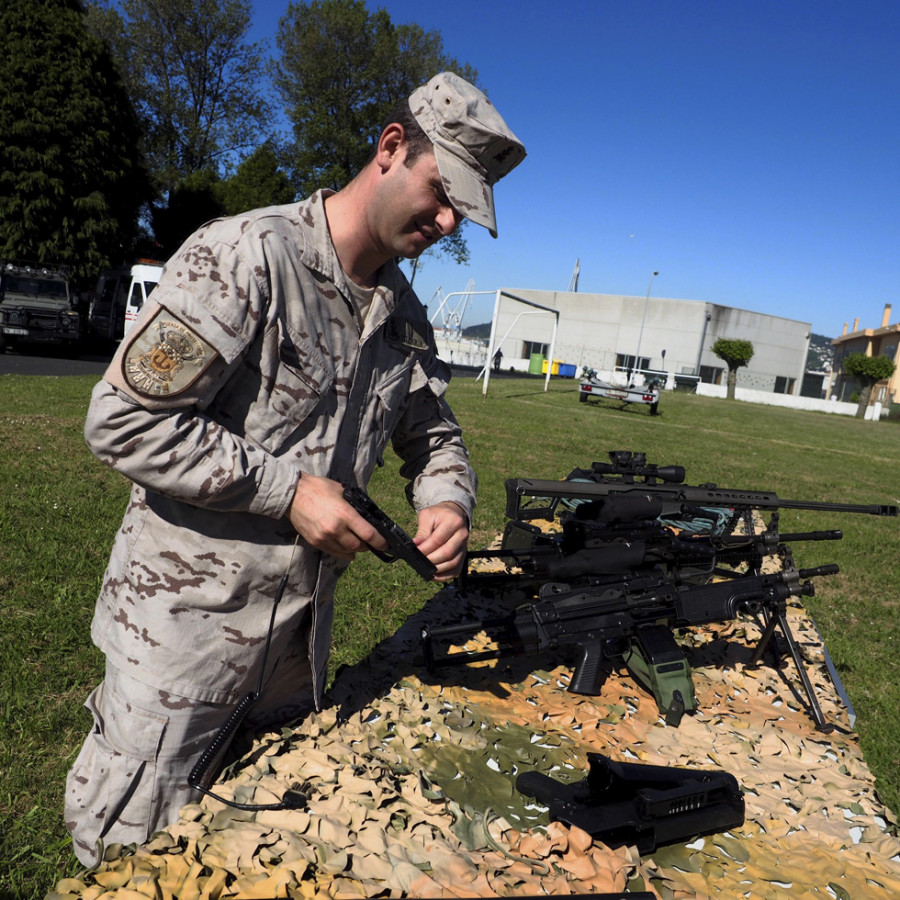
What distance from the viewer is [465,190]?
1.51 m

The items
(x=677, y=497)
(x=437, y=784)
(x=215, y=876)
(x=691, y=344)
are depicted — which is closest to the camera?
(x=215, y=876)

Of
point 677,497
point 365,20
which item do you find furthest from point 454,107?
point 365,20

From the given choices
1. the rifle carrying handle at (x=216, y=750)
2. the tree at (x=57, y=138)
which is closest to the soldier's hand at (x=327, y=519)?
the rifle carrying handle at (x=216, y=750)

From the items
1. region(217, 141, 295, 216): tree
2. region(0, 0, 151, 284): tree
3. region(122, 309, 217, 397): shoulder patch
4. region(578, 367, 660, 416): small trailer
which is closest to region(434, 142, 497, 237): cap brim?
region(122, 309, 217, 397): shoulder patch

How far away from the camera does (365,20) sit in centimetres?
2866

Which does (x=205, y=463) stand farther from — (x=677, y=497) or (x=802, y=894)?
(x=677, y=497)

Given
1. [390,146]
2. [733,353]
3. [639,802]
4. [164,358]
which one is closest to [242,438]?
[164,358]

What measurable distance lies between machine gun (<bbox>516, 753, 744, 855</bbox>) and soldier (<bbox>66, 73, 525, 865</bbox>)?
0.67 metres

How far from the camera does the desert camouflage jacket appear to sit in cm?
138

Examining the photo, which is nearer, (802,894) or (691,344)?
(802,894)

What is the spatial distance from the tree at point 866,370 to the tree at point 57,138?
38306mm

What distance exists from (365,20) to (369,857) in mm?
32833

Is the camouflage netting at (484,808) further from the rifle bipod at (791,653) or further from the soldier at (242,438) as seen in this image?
the soldier at (242,438)

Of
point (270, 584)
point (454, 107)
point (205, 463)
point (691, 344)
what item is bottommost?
point (270, 584)
